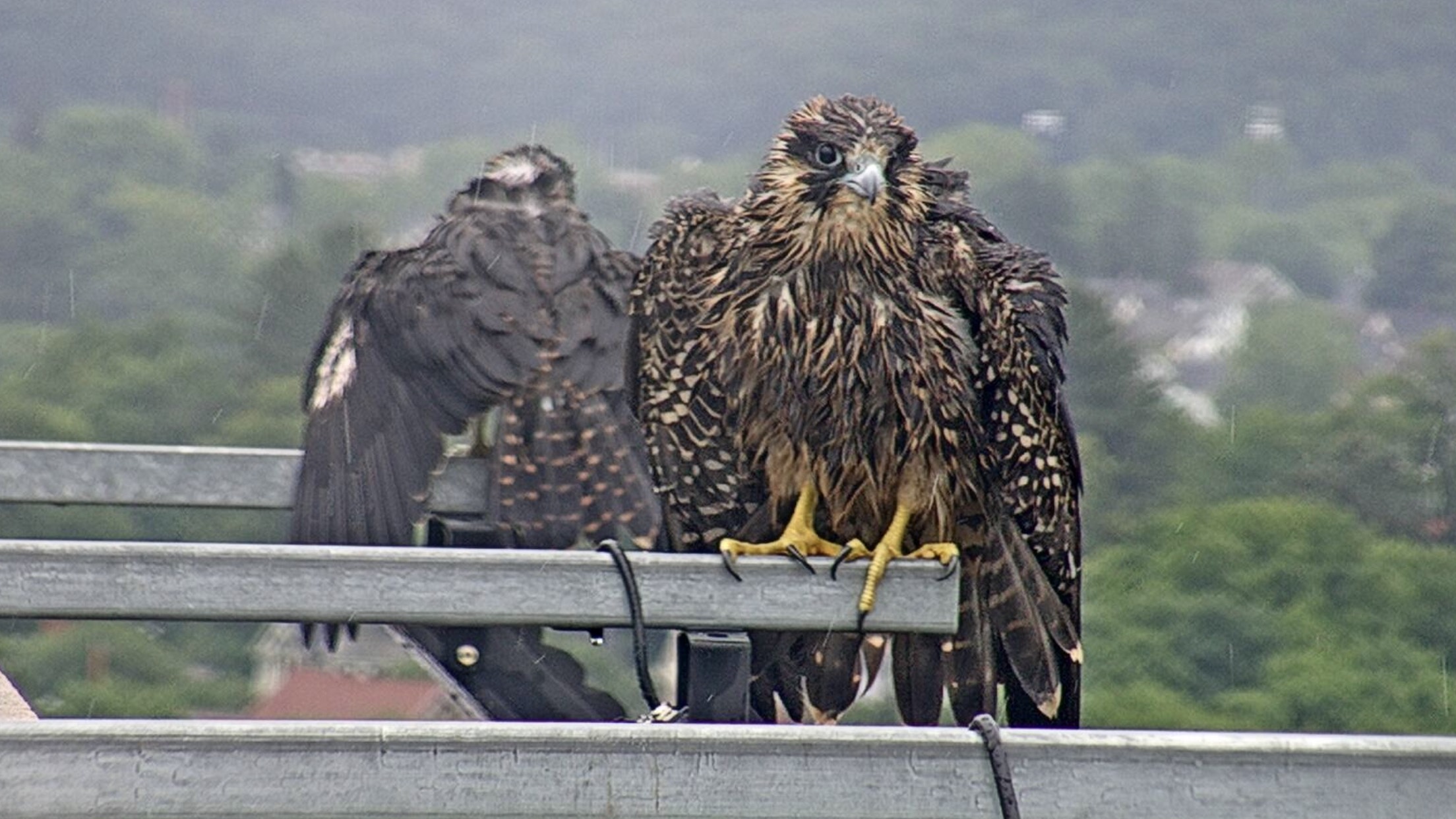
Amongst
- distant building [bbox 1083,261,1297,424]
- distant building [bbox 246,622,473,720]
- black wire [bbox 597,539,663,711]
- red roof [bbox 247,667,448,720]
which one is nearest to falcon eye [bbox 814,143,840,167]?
black wire [bbox 597,539,663,711]

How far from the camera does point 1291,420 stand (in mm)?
55938

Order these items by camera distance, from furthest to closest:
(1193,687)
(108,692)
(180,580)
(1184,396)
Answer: (1184,396), (1193,687), (108,692), (180,580)

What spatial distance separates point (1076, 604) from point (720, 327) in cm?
94

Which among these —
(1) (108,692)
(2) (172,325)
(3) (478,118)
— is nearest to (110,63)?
(3) (478,118)

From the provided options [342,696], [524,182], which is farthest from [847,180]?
[342,696]

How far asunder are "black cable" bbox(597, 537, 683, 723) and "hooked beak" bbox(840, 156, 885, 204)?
1.35 m

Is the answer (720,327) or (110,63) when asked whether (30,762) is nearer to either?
(720,327)

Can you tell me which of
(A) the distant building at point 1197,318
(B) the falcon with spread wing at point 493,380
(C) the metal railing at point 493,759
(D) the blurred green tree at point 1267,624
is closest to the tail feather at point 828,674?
(B) the falcon with spread wing at point 493,380

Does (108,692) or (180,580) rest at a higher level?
(180,580)

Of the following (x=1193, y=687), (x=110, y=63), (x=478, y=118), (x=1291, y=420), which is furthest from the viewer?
(x=110, y=63)

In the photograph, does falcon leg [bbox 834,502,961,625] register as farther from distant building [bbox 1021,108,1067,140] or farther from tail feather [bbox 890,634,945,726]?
distant building [bbox 1021,108,1067,140]

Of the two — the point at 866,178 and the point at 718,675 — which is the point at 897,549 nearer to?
the point at 866,178

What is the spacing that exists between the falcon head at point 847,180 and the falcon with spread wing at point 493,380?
1.64 metres

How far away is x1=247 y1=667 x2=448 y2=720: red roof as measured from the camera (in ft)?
111
